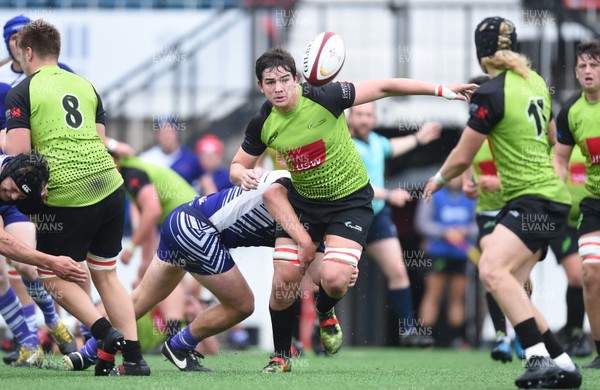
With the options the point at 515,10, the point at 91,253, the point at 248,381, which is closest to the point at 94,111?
the point at 91,253

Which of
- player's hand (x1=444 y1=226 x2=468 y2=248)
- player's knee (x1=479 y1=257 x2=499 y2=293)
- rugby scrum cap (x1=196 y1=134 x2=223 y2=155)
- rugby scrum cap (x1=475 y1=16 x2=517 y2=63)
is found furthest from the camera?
rugby scrum cap (x1=196 y1=134 x2=223 y2=155)

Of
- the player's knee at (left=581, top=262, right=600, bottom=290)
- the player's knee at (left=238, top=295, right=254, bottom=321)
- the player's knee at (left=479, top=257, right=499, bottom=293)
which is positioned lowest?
the player's knee at (left=238, top=295, right=254, bottom=321)

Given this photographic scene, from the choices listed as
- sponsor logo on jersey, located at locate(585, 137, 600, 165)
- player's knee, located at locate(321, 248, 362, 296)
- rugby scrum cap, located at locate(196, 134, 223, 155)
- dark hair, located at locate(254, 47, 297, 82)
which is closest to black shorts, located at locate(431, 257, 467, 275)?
rugby scrum cap, located at locate(196, 134, 223, 155)

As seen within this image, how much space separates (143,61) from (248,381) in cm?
967

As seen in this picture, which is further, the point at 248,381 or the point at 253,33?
the point at 253,33

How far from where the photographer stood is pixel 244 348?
478 inches

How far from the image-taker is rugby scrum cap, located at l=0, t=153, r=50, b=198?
6.64 metres

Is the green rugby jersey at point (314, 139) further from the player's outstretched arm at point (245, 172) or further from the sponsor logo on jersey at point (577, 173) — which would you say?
the sponsor logo on jersey at point (577, 173)

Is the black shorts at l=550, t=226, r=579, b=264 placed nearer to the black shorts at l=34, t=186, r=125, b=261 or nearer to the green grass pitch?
the green grass pitch

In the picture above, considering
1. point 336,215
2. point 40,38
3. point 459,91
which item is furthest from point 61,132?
point 459,91

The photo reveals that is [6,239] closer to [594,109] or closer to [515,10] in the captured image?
[594,109]

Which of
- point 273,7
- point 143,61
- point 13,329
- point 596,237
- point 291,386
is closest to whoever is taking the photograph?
point 291,386

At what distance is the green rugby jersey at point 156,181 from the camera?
10031mm

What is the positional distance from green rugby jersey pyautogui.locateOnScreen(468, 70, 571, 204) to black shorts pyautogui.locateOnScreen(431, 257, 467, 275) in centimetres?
676
